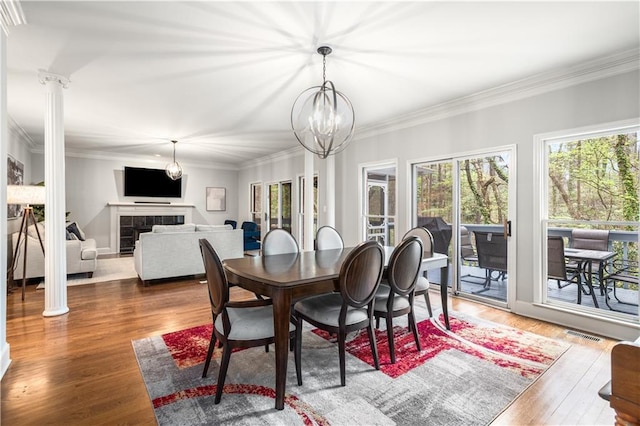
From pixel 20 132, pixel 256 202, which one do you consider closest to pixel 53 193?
pixel 20 132

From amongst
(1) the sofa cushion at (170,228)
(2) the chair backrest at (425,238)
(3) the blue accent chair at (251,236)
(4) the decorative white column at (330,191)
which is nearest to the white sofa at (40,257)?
(1) the sofa cushion at (170,228)

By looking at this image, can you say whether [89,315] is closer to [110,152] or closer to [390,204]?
[390,204]

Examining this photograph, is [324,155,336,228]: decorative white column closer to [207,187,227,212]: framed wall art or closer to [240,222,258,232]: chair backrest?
[240,222,258,232]: chair backrest

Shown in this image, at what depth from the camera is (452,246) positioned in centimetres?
430

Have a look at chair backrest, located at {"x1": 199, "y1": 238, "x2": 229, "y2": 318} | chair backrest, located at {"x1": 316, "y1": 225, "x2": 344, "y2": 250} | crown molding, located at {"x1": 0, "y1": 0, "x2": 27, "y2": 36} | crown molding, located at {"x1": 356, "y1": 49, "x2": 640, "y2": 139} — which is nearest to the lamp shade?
crown molding, located at {"x1": 0, "y1": 0, "x2": 27, "y2": 36}

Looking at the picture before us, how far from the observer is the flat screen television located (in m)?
8.07

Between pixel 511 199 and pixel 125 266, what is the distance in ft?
21.8

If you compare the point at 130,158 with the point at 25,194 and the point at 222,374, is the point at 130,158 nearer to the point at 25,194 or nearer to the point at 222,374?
the point at 25,194

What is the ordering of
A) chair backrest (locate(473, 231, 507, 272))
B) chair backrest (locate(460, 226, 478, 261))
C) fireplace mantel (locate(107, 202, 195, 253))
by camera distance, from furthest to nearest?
1. fireplace mantel (locate(107, 202, 195, 253))
2. chair backrest (locate(460, 226, 478, 261))
3. chair backrest (locate(473, 231, 507, 272))

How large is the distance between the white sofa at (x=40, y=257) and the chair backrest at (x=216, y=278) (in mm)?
4051

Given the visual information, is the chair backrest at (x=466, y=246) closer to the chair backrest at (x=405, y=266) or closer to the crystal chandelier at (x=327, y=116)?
the chair backrest at (x=405, y=266)

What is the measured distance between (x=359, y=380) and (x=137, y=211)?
25.9ft

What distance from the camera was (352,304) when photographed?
210 cm

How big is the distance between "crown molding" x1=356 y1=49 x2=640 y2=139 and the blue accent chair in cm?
501
